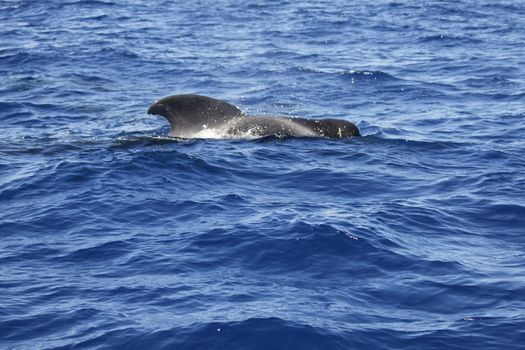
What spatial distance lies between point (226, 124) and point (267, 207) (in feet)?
14.5

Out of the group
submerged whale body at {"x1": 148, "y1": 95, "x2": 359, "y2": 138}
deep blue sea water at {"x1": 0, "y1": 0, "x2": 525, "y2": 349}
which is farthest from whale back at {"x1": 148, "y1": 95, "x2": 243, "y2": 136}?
deep blue sea water at {"x1": 0, "y1": 0, "x2": 525, "y2": 349}

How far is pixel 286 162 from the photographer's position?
17.3 m

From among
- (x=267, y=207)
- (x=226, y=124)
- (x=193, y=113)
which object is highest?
(x=193, y=113)

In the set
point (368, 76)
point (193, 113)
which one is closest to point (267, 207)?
point (193, 113)

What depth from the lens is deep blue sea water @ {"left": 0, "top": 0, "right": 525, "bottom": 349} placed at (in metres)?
10.8

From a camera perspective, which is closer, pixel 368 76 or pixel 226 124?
pixel 226 124

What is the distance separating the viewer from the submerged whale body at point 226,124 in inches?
735

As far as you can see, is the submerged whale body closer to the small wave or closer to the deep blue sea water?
the deep blue sea water

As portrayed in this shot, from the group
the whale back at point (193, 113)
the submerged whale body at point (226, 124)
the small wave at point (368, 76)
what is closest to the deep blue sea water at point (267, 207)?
the small wave at point (368, 76)

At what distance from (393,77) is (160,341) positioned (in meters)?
17.3

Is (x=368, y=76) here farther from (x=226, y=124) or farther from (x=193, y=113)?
(x=193, y=113)

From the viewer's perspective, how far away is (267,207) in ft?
48.8

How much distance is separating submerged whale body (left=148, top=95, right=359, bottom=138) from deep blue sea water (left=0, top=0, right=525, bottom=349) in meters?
0.35

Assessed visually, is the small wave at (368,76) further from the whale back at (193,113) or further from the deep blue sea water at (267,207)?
the whale back at (193,113)
